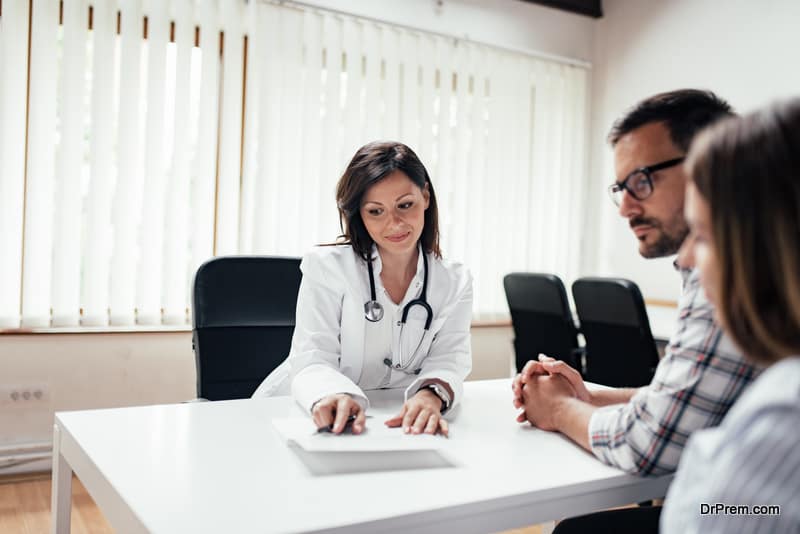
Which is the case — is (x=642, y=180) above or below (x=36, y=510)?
above

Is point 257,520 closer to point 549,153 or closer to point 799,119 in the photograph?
point 799,119

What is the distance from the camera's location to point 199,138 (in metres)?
3.04

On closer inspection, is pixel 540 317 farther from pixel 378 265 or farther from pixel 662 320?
pixel 378 265

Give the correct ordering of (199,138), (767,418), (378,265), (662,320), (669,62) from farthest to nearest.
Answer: (669,62) < (662,320) < (199,138) < (378,265) < (767,418)

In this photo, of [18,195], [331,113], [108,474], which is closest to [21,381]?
[18,195]

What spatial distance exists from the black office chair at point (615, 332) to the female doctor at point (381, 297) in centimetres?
95

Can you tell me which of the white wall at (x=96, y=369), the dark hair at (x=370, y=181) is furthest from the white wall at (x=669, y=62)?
the dark hair at (x=370, y=181)

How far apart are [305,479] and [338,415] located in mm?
227

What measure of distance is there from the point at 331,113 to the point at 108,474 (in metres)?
2.66

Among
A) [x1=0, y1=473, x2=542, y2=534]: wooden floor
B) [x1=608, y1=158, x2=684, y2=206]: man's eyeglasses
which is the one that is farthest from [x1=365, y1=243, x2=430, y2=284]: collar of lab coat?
[x1=0, y1=473, x2=542, y2=534]: wooden floor

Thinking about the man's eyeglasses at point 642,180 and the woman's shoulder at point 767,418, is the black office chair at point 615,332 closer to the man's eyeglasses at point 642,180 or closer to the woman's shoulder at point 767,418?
the man's eyeglasses at point 642,180

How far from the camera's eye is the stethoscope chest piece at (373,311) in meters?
1.65

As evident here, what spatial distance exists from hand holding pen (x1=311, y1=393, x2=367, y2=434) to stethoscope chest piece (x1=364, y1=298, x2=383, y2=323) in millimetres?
421

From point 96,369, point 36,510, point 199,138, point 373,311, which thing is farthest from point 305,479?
point 199,138
